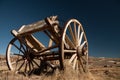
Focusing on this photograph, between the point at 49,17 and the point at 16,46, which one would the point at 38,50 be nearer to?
the point at 16,46

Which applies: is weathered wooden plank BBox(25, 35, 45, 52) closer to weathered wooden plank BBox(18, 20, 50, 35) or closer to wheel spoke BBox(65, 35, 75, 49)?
weathered wooden plank BBox(18, 20, 50, 35)

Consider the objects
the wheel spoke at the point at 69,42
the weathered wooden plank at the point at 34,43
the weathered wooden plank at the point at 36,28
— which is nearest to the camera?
the weathered wooden plank at the point at 36,28

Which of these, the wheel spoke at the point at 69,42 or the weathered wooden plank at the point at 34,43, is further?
the weathered wooden plank at the point at 34,43

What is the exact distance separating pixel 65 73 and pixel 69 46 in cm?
243

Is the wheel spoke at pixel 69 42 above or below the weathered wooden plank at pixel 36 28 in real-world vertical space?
below

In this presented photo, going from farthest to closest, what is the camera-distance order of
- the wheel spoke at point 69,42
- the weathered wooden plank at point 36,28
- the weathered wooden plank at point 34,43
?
the weathered wooden plank at point 34,43, the wheel spoke at point 69,42, the weathered wooden plank at point 36,28

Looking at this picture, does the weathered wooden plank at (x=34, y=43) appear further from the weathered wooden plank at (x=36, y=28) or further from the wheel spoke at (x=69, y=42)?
the wheel spoke at (x=69, y=42)

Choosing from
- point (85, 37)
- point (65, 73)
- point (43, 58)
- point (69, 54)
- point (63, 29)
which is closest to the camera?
point (65, 73)

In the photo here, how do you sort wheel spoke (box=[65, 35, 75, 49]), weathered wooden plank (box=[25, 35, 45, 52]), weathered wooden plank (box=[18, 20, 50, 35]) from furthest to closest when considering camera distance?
weathered wooden plank (box=[25, 35, 45, 52]) < wheel spoke (box=[65, 35, 75, 49]) < weathered wooden plank (box=[18, 20, 50, 35])

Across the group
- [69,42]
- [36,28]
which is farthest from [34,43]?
[69,42]

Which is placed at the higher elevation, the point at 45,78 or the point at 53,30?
the point at 53,30

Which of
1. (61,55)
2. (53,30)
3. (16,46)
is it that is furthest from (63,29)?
(16,46)

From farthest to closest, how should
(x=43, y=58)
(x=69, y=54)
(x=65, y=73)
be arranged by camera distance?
(x=43, y=58)
(x=69, y=54)
(x=65, y=73)

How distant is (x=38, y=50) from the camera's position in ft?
36.2
